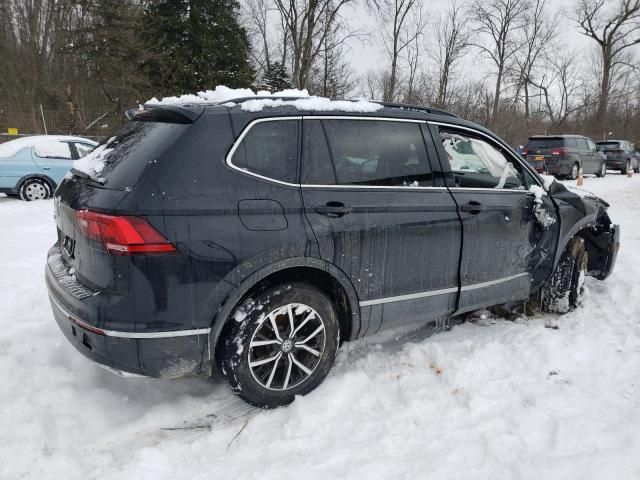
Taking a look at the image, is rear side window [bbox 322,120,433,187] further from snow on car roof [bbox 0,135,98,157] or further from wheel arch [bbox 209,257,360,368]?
snow on car roof [bbox 0,135,98,157]

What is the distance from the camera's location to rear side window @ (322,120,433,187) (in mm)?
2967

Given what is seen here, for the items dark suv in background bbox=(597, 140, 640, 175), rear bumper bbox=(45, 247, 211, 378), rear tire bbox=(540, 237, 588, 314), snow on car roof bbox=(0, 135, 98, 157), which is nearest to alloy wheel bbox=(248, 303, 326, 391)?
rear bumper bbox=(45, 247, 211, 378)

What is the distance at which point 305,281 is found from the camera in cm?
285

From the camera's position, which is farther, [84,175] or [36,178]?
[36,178]

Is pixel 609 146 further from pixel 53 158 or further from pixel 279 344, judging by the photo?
pixel 279 344

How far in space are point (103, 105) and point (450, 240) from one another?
26.8m

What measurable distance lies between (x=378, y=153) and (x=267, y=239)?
1071 mm

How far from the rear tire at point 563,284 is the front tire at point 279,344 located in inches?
95.1

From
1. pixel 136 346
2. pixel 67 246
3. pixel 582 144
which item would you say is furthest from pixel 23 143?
pixel 582 144

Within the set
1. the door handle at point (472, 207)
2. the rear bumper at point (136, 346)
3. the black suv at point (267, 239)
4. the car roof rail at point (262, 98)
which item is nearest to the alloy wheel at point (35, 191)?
the black suv at point (267, 239)

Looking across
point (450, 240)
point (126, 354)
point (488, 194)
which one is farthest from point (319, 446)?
Answer: point (488, 194)

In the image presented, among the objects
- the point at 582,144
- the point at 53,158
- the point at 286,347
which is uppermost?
the point at 582,144

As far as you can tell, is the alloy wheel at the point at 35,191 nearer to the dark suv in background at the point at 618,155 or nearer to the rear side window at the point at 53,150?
the rear side window at the point at 53,150

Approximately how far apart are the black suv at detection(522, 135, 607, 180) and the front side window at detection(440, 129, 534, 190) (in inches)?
573
